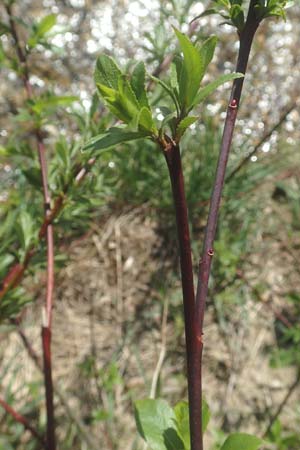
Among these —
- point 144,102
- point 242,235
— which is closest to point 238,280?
point 242,235

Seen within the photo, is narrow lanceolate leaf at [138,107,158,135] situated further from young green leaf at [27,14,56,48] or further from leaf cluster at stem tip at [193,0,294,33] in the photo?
young green leaf at [27,14,56,48]

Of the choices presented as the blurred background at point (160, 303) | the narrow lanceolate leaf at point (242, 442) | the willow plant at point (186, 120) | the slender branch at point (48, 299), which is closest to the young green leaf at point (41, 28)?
the slender branch at point (48, 299)

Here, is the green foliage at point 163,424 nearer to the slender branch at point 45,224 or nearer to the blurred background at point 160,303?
the slender branch at point 45,224

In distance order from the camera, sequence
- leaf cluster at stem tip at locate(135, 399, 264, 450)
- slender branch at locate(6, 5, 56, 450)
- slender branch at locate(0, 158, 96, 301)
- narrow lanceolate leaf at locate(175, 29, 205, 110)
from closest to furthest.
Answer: narrow lanceolate leaf at locate(175, 29, 205, 110) < leaf cluster at stem tip at locate(135, 399, 264, 450) < slender branch at locate(6, 5, 56, 450) < slender branch at locate(0, 158, 96, 301)

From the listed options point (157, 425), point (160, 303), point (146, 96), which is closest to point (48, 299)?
point (157, 425)

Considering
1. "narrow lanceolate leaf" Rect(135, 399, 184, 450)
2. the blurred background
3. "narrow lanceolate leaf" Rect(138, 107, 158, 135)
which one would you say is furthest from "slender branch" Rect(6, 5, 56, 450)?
"narrow lanceolate leaf" Rect(138, 107, 158, 135)

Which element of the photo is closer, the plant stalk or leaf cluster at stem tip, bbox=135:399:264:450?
the plant stalk

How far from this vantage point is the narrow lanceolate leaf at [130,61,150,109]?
2.01 ft

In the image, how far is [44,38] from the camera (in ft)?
4.63

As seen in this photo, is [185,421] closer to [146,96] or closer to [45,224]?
[146,96]

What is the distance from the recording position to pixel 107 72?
2.06ft

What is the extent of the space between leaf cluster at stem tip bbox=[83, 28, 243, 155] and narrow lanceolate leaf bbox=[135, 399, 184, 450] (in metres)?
0.42

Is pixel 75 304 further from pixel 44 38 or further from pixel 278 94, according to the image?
pixel 278 94

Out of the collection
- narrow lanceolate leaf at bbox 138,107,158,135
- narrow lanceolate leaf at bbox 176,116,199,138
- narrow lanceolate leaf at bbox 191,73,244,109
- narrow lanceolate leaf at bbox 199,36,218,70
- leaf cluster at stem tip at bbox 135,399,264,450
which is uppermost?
narrow lanceolate leaf at bbox 199,36,218,70
